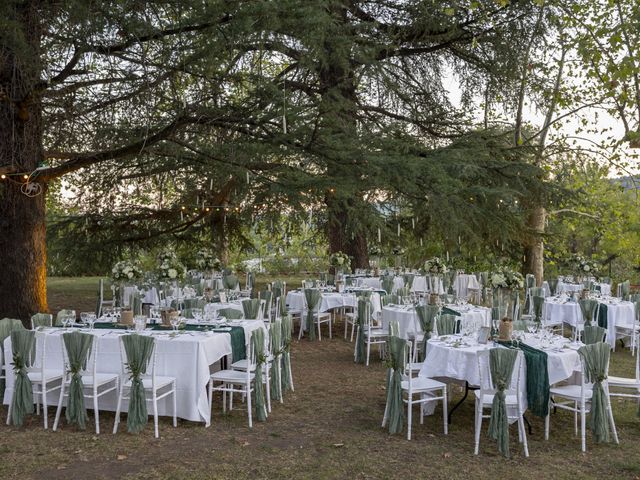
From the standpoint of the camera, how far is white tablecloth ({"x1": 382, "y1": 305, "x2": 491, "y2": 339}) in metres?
8.95

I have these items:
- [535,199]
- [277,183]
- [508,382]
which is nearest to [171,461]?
[508,382]

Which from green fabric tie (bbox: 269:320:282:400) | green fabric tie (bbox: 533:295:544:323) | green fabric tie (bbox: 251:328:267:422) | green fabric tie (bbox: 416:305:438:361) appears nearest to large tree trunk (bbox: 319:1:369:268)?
green fabric tie (bbox: 416:305:438:361)

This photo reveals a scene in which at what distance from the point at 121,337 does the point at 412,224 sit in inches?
472

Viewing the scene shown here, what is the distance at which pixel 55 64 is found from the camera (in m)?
8.41

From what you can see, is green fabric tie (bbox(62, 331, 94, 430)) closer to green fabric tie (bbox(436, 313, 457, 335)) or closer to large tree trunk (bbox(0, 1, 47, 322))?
green fabric tie (bbox(436, 313, 457, 335))

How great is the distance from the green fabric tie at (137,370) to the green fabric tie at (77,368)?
1.33ft

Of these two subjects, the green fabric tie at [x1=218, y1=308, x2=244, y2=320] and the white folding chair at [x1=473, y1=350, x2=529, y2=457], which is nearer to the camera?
the white folding chair at [x1=473, y1=350, x2=529, y2=457]

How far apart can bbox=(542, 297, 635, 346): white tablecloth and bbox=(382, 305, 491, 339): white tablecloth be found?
205 cm

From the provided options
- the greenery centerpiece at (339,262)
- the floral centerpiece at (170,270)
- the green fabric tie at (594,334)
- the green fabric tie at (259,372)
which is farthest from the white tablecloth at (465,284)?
the green fabric tie at (259,372)

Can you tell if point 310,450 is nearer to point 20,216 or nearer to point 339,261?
point 20,216

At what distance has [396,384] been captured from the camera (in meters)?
5.94

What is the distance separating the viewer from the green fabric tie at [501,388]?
Result: 209 inches

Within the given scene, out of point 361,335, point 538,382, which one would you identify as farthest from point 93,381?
point 361,335

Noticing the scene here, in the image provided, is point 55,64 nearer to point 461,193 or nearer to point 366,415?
point 366,415
